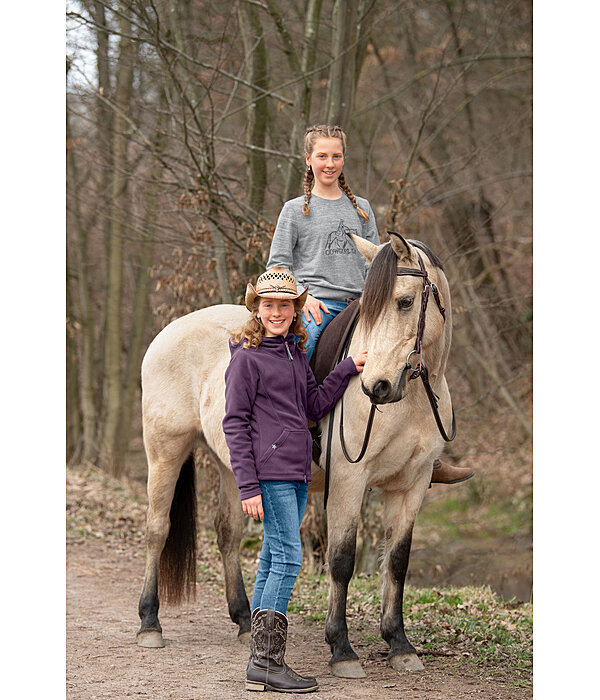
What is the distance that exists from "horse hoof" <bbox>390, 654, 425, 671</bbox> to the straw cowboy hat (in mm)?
1944

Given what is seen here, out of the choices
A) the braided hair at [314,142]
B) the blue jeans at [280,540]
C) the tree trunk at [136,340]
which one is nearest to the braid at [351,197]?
the braided hair at [314,142]

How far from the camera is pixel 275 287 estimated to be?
379cm

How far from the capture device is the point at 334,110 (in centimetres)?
737

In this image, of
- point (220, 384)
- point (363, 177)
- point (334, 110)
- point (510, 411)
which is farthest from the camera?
point (510, 411)

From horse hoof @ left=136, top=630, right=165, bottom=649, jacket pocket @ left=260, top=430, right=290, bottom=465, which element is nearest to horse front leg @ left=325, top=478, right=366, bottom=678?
jacket pocket @ left=260, top=430, right=290, bottom=465

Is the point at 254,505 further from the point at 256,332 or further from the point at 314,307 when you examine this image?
the point at 314,307

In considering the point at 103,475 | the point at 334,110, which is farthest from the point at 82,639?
the point at 103,475

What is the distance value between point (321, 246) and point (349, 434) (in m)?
1.02

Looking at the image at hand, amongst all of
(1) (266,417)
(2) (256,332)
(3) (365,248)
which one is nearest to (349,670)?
(1) (266,417)

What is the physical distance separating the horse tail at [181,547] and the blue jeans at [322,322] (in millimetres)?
1340

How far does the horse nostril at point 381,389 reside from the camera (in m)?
3.61

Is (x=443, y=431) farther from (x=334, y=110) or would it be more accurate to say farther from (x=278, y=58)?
(x=278, y=58)

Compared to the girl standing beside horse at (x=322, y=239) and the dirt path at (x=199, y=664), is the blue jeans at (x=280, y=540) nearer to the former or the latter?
the dirt path at (x=199, y=664)
